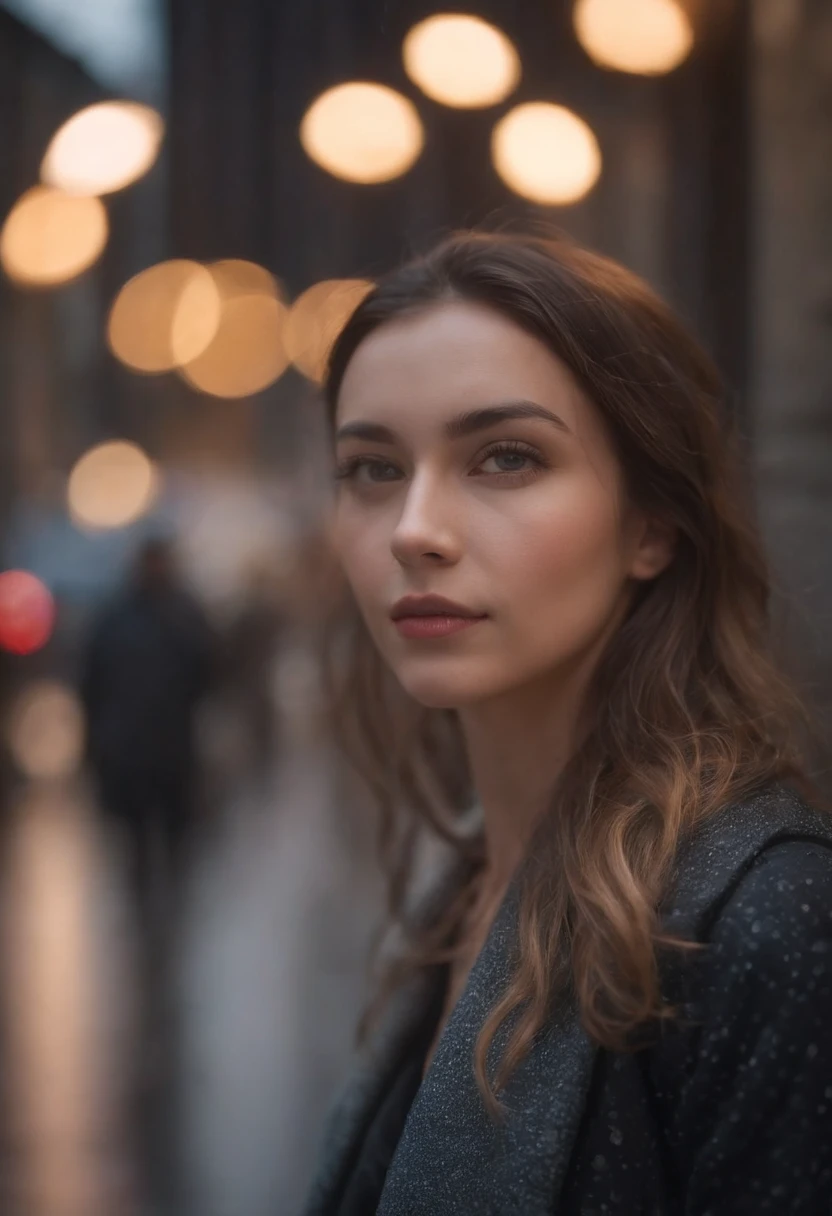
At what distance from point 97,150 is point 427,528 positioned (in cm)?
390

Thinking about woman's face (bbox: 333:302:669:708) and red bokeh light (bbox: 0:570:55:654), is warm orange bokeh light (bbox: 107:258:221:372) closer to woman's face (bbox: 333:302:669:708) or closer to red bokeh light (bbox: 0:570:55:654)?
red bokeh light (bbox: 0:570:55:654)

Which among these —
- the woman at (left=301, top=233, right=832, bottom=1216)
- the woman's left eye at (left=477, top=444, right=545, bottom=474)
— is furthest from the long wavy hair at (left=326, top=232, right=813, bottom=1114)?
the woman's left eye at (left=477, top=444, right=545, bottom=474)

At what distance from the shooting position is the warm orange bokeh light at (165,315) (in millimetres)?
7219

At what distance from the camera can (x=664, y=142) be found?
145 inches

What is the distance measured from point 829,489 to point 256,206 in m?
3.61

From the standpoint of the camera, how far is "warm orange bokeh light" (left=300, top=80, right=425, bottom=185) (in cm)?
427

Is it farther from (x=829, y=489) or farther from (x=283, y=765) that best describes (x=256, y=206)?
(x=283, y=765)

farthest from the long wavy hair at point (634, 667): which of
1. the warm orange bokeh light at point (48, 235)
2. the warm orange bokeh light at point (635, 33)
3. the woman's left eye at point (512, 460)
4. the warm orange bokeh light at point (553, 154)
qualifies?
the warm orange bokeh light at point (48, 235)

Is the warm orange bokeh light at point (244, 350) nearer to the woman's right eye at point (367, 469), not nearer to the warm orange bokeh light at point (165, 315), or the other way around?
the warm orange bokeh light at point (165, 315)

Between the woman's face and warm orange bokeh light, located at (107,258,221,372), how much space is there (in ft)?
16.6

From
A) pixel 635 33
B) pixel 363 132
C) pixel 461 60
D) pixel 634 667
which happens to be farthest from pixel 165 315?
pixel 634 667

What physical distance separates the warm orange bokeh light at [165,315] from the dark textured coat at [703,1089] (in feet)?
18.5

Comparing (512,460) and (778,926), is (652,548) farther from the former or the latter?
(778,926)

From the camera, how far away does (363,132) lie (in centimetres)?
446
